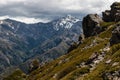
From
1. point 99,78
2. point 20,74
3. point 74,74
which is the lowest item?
point 20,74

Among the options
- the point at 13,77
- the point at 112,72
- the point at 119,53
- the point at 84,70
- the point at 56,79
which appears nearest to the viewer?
the point at 112,72

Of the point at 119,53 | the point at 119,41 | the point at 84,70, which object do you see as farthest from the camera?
the point at 119,41

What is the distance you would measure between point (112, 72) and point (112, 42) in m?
44.7

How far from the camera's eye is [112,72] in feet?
234

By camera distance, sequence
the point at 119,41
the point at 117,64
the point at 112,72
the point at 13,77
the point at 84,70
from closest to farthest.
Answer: the point at 112,72 → the point at 117,64 → the point at 84,70 → the point at 119,41 → the point at 13,77

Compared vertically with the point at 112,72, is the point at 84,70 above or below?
below

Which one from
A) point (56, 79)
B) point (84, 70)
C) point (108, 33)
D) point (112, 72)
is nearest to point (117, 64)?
point (112, 72)

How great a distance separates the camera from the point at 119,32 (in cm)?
10956

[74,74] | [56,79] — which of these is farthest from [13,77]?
[74,74]

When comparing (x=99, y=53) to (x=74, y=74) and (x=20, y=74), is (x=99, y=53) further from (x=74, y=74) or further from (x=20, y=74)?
(x=20, y=74)

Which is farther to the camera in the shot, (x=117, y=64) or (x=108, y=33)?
(x=108, y=33)

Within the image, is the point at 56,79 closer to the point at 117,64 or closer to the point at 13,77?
the point at 13,77

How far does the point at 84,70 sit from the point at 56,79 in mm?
27900

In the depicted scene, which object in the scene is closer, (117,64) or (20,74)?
(117,64)
